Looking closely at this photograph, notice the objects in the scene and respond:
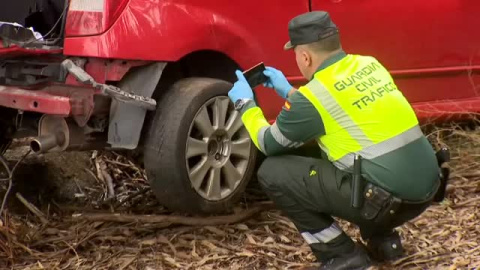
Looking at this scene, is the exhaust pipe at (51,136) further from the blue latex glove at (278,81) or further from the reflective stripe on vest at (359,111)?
the reflective stripe on vest at (359,111)

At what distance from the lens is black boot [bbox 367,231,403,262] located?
3.78 meters

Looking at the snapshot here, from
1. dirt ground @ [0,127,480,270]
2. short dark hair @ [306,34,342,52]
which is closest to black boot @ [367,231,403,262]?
dirt ground @ [0,127,480,270]

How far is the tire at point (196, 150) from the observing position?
4000mm

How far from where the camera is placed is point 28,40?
4.06 metres

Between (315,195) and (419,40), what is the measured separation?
2085 mm

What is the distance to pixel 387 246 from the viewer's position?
3781mm

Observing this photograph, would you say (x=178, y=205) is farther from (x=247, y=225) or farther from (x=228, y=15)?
(x=228, y=15)

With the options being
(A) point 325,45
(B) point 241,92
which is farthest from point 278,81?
(A) point 325,45

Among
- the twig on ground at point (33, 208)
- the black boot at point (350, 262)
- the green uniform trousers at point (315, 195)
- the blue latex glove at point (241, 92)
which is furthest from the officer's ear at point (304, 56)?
the twig on ground at point (33, 208)

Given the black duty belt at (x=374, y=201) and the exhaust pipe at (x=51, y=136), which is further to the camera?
the exhaust pipe at (x=51, y=136)

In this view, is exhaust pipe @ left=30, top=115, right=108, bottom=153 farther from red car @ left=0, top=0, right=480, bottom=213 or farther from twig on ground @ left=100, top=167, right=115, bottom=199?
twig on ground @ left=100, top=167, right=115, bottom=199

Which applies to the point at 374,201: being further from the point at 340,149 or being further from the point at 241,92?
the point at 241,92

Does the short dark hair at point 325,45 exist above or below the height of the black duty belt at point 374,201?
above

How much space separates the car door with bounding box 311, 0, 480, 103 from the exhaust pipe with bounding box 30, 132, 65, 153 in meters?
1.59
